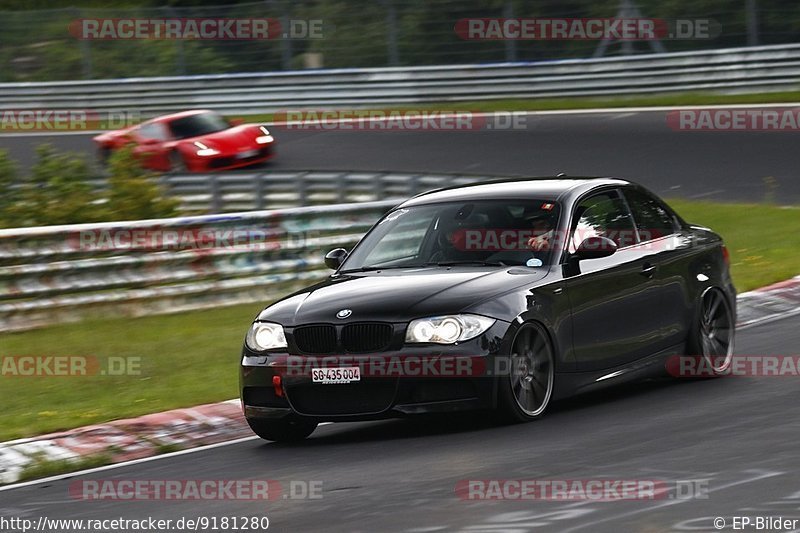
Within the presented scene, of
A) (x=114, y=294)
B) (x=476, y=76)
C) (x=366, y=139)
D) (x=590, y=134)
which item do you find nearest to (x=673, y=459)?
(x=114, y=294)

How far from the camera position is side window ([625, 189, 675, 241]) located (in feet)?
33.9

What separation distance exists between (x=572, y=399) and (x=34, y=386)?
4.59 metres

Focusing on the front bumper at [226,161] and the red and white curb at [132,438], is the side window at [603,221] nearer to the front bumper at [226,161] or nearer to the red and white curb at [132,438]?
the red and white curb at [132,438]

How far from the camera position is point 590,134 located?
27016 mm

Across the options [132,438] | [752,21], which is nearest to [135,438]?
[132,438]

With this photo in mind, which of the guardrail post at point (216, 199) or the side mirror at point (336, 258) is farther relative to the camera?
the guardrail post at point (216, 199)

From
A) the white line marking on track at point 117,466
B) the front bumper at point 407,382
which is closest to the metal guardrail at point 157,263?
the white line marking on track at point 117,466

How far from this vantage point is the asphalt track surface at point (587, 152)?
22172mm

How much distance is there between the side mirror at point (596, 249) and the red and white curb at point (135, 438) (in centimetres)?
241

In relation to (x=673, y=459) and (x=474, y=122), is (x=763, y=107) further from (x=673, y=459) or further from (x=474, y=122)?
(x=673, y=459)

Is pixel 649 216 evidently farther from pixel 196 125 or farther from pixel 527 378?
pixel 196 125

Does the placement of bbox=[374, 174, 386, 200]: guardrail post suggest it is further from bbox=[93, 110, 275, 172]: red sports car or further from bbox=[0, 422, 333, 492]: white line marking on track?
bbox=[0, 422, 333, 492]: white line marking on track

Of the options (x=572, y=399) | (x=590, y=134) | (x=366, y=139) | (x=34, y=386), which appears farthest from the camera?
(x=366, y=139)

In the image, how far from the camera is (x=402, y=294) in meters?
8.75
